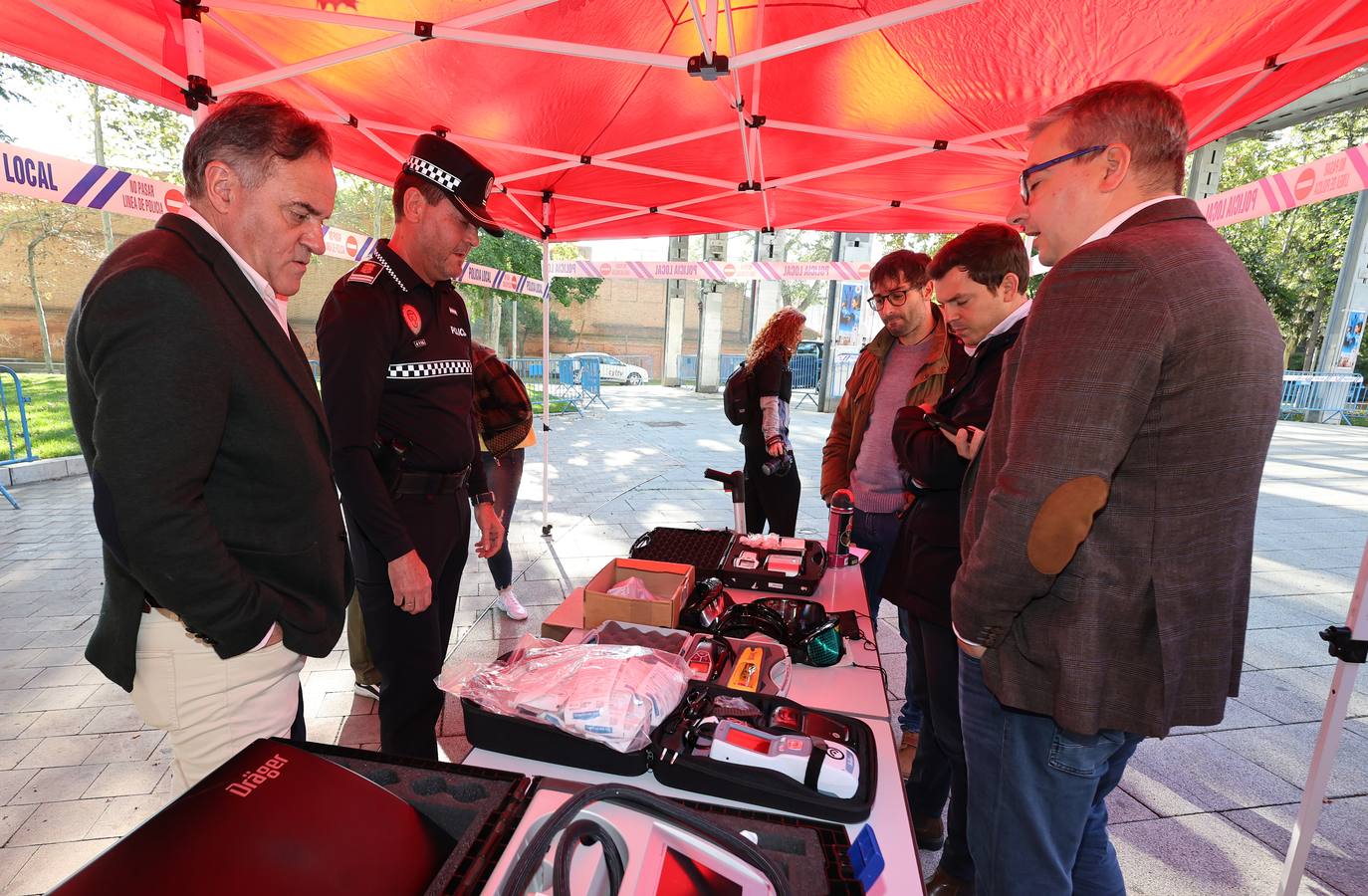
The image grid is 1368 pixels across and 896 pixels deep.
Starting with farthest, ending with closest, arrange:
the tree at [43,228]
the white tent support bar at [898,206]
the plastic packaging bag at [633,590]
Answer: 1. the tree at [43,228]
2. the white tent support bar at [898,206]
3. the plastic packaging bag at [633,590]

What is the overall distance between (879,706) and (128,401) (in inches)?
61.3

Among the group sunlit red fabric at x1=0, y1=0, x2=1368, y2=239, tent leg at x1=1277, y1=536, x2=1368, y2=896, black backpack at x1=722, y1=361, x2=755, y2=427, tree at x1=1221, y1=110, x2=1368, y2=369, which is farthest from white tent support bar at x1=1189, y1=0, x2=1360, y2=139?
tree at x1=1221, y1=110, x2=1368, y2=369

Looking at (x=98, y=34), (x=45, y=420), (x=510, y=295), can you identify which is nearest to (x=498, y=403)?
(x=98, y=34)

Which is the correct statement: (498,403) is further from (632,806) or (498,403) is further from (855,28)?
(632,806)

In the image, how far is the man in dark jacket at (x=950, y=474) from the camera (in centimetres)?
175

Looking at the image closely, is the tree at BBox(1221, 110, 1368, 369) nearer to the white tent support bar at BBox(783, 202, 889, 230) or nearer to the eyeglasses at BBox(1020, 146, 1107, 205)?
the white tent support bar at BBox(783, 202, 889, 230)

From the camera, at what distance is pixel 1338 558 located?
5.28 meters

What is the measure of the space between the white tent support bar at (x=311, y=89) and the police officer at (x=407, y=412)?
4.91ft

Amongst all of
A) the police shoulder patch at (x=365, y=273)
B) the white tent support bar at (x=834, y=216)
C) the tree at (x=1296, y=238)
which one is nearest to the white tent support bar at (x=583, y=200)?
the white tent support bar at (x=834, y=216)

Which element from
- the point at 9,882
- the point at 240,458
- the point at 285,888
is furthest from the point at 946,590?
the point at 9,882

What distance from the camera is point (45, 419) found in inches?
348

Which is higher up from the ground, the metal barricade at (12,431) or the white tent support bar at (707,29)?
the white tent support bar at (707,29)

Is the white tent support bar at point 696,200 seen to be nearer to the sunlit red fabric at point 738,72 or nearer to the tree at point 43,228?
the sunlit red fabric at point 738,72

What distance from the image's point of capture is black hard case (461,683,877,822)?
1.04 m
